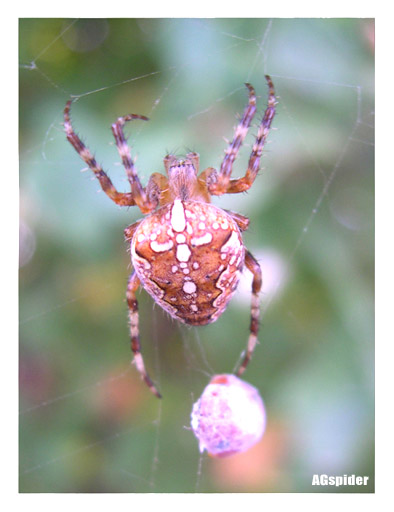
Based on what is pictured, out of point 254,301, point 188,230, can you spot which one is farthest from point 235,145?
point 254,301

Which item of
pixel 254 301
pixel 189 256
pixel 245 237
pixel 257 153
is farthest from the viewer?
pixel 245 237

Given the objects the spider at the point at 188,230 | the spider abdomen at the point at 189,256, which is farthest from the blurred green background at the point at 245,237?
the spider abdomen at the point at 189,256

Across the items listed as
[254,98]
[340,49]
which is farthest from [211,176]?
[340,49]

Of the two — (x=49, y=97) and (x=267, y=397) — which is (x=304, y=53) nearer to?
(x=49, y=97)

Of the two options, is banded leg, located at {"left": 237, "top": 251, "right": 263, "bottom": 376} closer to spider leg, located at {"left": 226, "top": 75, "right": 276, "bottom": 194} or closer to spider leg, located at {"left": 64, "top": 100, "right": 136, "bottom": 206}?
spider leg, located at {"left": 226, "top": 75, "right": 276, "bottom": 194}

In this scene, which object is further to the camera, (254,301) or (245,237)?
(245,237)

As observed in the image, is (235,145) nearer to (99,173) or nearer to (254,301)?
(99,173)
